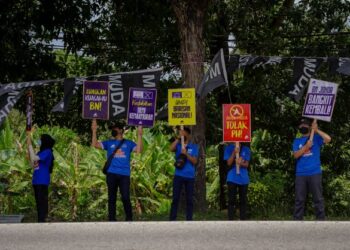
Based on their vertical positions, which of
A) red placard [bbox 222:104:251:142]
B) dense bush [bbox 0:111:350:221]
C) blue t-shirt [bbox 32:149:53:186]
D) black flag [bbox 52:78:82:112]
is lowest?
dense bush [bbox 0:111:350:221]

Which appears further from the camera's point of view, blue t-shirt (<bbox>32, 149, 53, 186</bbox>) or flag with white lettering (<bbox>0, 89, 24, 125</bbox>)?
flag with white lettering (<bbox>0, 89, 24, 125</bbox>)

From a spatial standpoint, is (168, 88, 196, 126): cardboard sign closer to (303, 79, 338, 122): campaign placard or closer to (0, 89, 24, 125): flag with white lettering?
(303, 79, 338, 122): campaign placard

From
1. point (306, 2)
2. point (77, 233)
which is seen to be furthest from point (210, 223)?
point (306, 2)

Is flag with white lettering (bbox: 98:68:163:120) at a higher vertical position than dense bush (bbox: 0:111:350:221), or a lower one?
higher

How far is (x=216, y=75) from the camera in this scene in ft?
44.7

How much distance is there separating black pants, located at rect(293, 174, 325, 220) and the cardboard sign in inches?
88.3

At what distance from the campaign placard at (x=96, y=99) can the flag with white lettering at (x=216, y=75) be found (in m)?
1.97

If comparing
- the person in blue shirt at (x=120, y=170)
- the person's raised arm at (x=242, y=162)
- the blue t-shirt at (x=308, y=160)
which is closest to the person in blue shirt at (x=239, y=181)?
the person's raised arm at (x=242, y=162)

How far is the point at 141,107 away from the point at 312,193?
3.13m

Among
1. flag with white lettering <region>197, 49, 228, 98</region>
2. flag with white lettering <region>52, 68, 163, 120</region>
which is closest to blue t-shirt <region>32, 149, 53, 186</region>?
flag with white lettering <region>52, 68, 163, 120</region>

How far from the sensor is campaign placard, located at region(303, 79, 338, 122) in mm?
11508

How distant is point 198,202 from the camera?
15773mm

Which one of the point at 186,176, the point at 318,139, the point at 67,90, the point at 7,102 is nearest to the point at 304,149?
the point at 318,139

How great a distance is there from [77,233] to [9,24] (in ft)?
29.8
